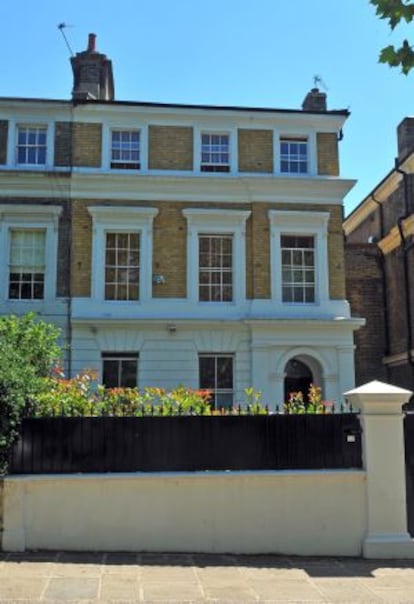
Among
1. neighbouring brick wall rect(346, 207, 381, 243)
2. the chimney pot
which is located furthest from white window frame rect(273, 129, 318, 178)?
the chimney pot

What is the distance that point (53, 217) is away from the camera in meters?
19.8

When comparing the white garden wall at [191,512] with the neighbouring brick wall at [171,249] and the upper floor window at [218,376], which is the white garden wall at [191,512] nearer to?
the upper floor window at [218,376]

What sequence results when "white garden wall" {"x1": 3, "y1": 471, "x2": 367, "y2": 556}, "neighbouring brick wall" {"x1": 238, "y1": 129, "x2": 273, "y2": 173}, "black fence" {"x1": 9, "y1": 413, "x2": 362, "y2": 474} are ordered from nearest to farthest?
1. "white garden wall" {"x1": 3, "y1": 471, "x2": 367, "y2": 556}
2. "black fence" {"x1": 9, "y1": 413, "x2": 362, "y2": 474}
3. "neighbouring brick wall" {"x1": 238, "y1": 129, "x2": 273, "y2": 173}

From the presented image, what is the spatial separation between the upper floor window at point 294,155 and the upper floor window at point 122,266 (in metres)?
4.98

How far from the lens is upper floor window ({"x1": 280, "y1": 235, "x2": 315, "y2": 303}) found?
20.2m

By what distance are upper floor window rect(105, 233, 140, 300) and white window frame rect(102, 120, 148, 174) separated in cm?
196

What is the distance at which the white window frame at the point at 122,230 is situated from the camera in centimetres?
1964

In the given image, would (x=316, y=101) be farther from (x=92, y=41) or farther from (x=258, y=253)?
(x=92, y=41)

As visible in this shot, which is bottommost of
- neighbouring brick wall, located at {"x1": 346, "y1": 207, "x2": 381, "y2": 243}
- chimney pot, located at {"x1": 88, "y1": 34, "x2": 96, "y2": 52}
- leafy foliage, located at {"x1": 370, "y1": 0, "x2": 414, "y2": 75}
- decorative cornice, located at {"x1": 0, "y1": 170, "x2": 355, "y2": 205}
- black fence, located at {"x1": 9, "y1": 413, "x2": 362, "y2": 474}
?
black fence, located at {"x1": 9, "y1": 413, "x2": 362, "y2": 474}

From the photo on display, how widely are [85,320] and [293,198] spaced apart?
6.99m

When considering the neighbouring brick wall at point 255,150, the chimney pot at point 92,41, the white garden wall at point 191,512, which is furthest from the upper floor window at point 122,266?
the white garden wall at point 191,512

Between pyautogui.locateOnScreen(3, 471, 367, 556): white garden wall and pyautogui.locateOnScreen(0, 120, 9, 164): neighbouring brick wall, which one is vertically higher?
pyautogui.locateOnScreen(0, 120, 9, 164): neighbouring brick wall

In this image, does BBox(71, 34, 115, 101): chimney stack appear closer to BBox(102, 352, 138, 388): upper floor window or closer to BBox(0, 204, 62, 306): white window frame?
BBox(0, 204, 62, 306): white window frame

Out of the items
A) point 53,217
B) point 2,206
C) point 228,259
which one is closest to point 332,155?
point 228,259
